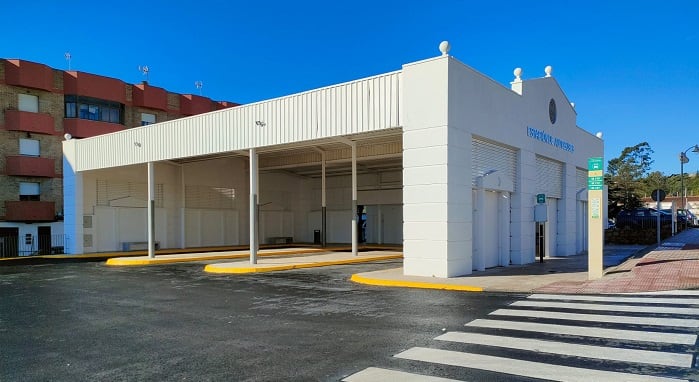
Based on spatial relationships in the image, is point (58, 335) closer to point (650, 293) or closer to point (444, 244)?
point (444, 244)

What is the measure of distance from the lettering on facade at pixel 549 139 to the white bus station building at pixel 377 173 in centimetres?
8

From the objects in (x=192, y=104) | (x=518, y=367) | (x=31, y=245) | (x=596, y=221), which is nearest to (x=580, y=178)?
(x=596, y=221)

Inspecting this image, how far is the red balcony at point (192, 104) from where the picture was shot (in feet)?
142

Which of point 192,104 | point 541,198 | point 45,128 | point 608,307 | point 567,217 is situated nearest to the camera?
point 608,307

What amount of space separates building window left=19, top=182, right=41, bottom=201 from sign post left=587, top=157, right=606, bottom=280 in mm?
34966

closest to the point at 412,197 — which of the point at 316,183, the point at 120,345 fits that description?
the point at 120,345

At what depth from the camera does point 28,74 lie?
109 feet

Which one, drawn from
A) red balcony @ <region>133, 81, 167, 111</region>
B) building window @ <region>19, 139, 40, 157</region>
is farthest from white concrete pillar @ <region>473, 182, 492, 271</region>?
red balcony @ <region>133, 81, 167, 111</region>

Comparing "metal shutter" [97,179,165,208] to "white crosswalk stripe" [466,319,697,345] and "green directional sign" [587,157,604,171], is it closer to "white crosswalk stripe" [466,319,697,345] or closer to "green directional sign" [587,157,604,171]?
"green directional sign" [587,157,604,171]

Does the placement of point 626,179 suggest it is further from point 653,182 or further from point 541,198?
point 541,198

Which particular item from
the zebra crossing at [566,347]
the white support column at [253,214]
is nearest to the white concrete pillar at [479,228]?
the zebra crossing at [566,347]

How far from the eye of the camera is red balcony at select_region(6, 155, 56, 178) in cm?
3281

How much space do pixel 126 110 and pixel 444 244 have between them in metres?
33.2

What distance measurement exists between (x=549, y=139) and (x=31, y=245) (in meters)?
32.3
